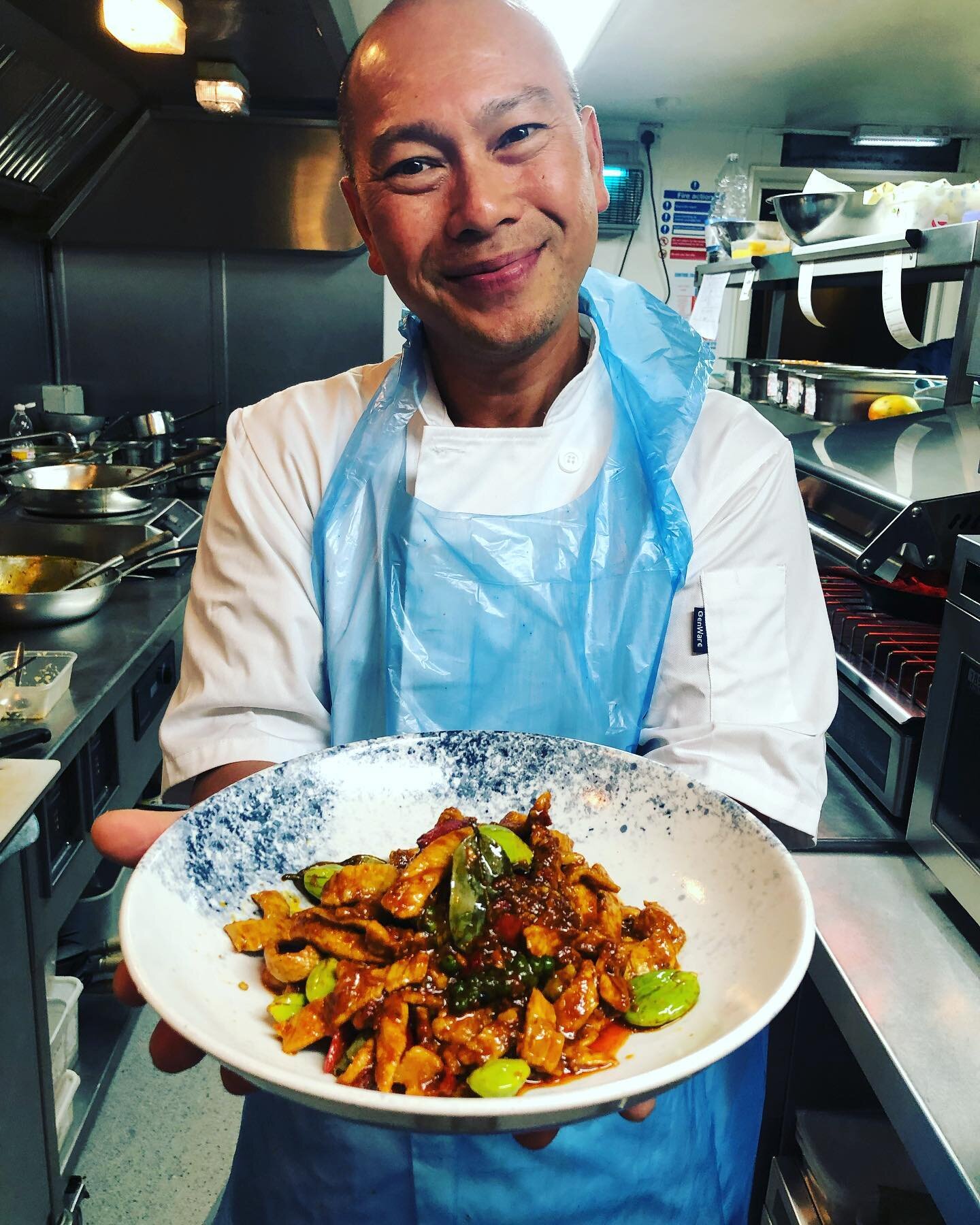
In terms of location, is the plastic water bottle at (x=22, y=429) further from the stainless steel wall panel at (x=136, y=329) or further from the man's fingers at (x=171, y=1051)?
the man's fingers at (x=171, y=1051)

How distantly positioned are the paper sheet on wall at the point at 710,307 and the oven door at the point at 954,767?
2.23 metres

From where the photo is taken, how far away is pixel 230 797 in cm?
91

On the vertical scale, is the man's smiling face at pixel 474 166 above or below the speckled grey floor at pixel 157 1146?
above

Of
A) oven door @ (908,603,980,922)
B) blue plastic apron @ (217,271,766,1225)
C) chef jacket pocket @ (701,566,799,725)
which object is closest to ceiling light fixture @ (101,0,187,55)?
blue plastic apron @ (217,271,766,1225)

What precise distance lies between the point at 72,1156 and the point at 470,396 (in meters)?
1.86

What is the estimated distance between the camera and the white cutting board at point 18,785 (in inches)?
57.9

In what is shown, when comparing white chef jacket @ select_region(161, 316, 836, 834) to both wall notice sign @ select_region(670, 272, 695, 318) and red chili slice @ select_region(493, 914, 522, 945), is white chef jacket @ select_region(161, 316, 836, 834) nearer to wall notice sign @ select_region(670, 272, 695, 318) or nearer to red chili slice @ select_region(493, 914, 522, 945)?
red chili slice @ select_region(493, 914, 522, 945)

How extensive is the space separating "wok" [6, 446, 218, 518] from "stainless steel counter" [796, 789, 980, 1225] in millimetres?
2536

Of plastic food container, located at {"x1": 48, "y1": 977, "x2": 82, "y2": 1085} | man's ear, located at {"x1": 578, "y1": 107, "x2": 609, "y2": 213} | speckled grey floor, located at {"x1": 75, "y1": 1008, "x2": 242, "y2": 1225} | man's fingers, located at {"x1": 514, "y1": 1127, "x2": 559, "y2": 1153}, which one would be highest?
man's ear, located at {"x1": 578, "y1": 107, "x2": 609, "y2": 213}

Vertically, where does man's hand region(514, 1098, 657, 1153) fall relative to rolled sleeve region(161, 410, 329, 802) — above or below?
below

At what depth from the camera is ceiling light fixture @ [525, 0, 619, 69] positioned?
10.1 feet

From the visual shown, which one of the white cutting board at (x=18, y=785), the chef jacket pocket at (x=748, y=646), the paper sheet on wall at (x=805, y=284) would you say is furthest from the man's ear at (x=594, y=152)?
the paper sheet on wall at (x=805, y=284)

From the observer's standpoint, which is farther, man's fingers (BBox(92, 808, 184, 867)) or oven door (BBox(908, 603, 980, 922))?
oven door (BBox(908, 603, 980, 922))

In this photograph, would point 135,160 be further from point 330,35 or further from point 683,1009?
point 683,1009
